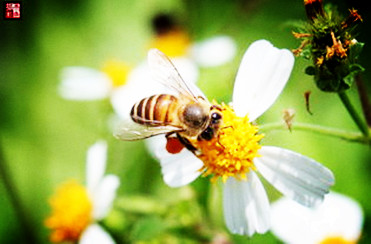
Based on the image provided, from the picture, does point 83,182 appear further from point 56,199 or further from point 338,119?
point 338,119

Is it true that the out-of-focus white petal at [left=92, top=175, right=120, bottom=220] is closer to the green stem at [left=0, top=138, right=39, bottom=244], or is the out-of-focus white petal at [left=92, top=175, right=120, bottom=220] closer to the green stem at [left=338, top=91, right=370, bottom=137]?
the green stem at [left=0, top=138, right=39, bottom=244]

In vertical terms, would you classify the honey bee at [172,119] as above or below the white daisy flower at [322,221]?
above

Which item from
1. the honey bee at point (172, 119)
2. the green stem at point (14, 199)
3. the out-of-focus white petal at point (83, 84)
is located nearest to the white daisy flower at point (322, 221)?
the honey bee at point (172, 119)

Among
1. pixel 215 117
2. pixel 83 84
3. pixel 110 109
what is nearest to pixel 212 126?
pixel 215 117

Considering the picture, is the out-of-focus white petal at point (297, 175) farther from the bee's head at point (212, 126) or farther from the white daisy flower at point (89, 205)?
the white daisy flower at point (89, 205)

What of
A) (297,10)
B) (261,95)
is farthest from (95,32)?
(261,95)
